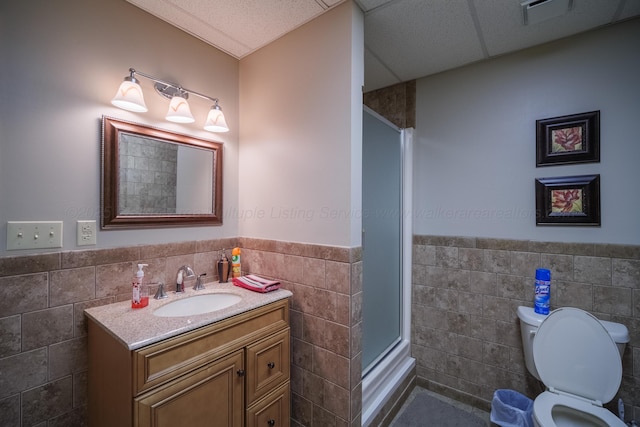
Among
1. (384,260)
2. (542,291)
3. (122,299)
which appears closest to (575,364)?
(542,291)

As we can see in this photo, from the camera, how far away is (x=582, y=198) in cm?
156

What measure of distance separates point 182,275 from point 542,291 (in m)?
2.04

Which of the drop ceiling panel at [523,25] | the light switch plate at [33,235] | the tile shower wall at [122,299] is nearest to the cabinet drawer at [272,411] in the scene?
the tile shower wall at [122,299]

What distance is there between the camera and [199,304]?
58.1 inches

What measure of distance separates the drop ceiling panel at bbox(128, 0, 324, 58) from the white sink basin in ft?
4.81

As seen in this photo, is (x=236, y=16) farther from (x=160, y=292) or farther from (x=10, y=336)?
(x=10, y=336)

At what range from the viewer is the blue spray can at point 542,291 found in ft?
5.20

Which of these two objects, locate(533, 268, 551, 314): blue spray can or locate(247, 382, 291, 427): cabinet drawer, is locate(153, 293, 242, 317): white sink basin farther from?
locate(533, 268, 551, 314): blue spray can

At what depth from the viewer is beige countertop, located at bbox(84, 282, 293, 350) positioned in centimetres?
97

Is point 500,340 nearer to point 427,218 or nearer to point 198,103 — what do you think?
point 427,218

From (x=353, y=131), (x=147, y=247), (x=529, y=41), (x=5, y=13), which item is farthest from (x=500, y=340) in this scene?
(x=5, y=13)

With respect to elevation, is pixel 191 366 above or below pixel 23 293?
below

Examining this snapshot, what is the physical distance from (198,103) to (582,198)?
2283mm

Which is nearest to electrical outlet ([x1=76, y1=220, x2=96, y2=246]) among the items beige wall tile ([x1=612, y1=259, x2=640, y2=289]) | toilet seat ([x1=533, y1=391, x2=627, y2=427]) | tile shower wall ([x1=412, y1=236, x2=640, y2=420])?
tile shower wall ([x1=412, y1=236, x2=640, y2=420])
